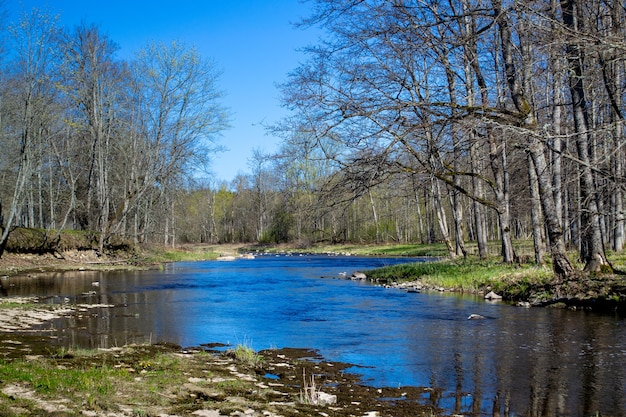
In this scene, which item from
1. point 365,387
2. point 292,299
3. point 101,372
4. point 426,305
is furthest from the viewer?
point 292,299

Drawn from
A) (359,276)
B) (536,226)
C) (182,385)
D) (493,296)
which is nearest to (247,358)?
(182,385)

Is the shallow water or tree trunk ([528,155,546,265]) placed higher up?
tree trunk ([528,155,546,265])

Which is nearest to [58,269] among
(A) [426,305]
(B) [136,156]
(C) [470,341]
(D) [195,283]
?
(D) [195,283]

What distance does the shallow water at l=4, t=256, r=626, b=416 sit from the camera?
7.09m

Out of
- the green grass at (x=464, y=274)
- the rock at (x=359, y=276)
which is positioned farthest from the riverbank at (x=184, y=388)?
the rock at (x=359, y=276)

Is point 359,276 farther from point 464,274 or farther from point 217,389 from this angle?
point 217,389

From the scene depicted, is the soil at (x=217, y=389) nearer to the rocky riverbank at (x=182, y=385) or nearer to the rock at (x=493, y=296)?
the rocky riverbank at (x=182, y=385)

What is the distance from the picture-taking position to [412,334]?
1114cm

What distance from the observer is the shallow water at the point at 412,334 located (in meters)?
7.09

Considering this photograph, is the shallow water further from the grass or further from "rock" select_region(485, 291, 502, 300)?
the grass

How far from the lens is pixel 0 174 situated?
112ft

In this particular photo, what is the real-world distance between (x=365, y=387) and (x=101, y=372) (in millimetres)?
3284

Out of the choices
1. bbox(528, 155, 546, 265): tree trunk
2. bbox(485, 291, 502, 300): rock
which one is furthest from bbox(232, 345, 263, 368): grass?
bbox(528, 155, 546, 265): tree trunk

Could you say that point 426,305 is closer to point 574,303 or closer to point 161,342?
point 574,303
